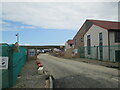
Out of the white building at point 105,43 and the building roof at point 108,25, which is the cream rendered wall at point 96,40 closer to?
the white building at point 105,43

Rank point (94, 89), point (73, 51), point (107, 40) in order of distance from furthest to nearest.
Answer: point (73, 51) → point (107, 40) → point (94, 89)

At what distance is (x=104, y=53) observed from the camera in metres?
25.0

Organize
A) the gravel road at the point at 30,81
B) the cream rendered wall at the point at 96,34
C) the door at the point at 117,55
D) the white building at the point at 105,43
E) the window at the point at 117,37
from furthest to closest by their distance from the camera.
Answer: the cream rendered wall at the point at 96,34 < the window at the point at 117,37 < the white building at the point at 105,43 < the door at the point at 117,55 < the gravel road at the point at 30,81

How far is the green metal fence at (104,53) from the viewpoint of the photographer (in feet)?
74.4

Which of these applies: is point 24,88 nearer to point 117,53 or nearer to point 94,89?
point 94,89

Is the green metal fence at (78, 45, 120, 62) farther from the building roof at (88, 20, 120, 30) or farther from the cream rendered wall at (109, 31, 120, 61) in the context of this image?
the building roof at (88, 20, 120, 30)

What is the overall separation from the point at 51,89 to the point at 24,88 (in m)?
1.39

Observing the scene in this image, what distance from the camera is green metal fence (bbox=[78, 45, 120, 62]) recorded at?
22.7 meters

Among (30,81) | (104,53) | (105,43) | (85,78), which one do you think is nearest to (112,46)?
(104,53)

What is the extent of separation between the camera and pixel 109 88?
23.9 ft

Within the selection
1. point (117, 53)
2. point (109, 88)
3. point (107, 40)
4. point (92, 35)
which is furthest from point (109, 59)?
point (109, 88)

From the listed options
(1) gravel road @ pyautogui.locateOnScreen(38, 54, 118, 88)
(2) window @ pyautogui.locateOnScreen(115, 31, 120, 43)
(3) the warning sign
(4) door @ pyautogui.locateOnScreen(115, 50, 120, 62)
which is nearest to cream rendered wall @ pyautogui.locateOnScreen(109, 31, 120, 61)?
(4) door @ pyautogui.locateOnScreen(115, 50, 120, 62)

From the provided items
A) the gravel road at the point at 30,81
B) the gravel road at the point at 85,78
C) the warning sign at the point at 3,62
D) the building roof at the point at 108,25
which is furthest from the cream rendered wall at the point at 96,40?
the warning sign at the point at 3,62

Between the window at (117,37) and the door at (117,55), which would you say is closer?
the door at (117,55)
